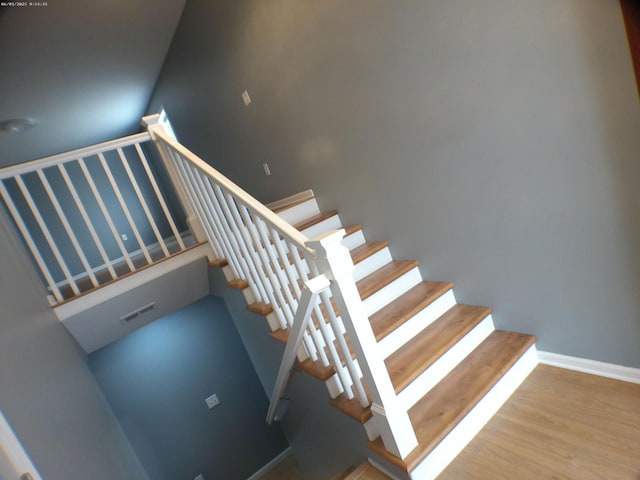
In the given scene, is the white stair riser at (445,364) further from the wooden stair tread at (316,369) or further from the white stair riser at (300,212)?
the white stair riser at (300,212)

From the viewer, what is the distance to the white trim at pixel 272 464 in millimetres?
4141

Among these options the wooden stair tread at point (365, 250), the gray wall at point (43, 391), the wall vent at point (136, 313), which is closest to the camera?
the gray wall at point (43, 391)

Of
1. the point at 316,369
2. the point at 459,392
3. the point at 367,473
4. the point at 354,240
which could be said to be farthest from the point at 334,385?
the point at 354,240

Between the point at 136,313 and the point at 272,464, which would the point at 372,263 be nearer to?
the point at 136,313

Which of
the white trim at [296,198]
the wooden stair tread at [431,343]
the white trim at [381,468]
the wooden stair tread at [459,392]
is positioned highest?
the white trim at [296,198]

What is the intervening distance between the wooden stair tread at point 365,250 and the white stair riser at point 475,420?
1.12 metres

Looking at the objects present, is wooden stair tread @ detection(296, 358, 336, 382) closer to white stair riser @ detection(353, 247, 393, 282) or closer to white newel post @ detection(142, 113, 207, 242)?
white stair riser @ detection(353, 247, 393, 282)

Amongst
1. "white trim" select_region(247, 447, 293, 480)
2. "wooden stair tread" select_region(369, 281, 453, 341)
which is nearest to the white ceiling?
"wooden stair tread" select_region(369, 281, 453, 341)

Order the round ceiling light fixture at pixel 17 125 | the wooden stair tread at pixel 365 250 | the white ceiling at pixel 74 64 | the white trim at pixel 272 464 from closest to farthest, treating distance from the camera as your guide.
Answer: the wooden stair tread at pixel 365 250
the white ceiling at pixel 74 64
the round ceiling light fixture at pixel 17 125
the white trim at pixel 272 464

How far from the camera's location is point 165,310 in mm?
3068

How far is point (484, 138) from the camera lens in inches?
72.9

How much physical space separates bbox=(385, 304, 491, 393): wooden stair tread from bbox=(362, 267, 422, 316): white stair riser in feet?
1.00

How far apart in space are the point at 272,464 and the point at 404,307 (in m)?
3.18

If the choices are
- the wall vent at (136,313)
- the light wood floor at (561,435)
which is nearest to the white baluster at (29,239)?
the wall vent at (136,313)
